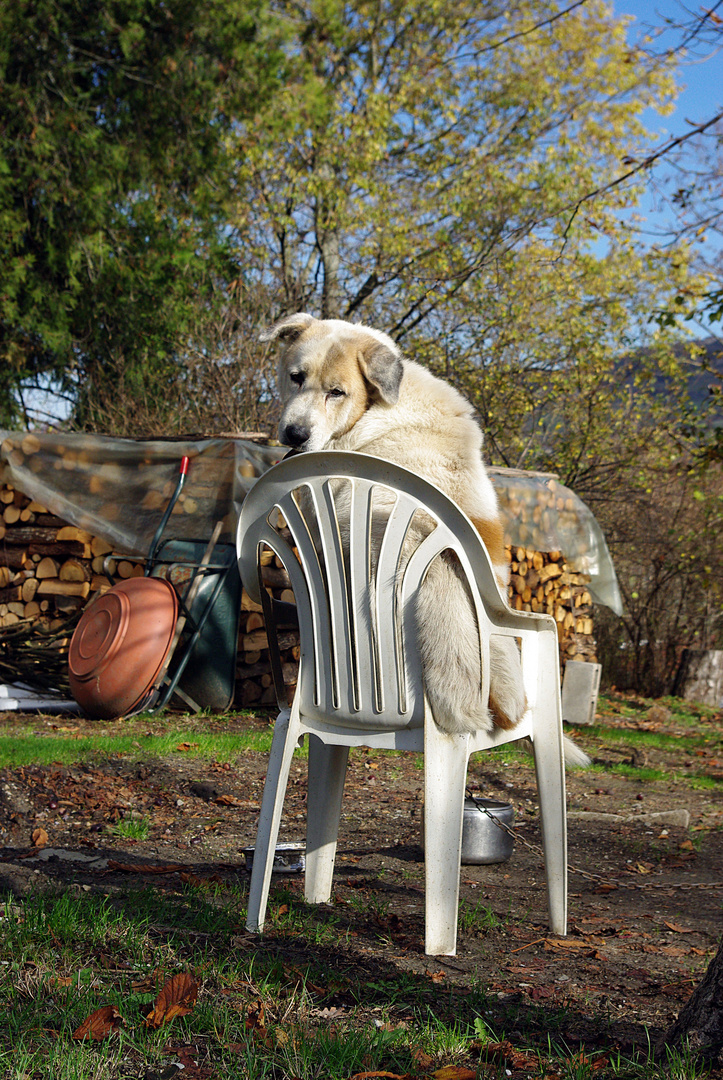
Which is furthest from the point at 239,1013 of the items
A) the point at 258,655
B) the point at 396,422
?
the point at 258,655

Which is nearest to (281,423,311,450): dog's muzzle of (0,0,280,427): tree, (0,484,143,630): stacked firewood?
(0,484,143,630): stacked firewood

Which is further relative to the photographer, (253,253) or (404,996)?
(253,253)

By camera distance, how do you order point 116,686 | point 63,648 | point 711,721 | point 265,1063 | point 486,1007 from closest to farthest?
point 265,1063 → point 486,1007 → point 116,686 → point 63,648 → point 711,721

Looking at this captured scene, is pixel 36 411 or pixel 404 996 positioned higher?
pixel 36 411

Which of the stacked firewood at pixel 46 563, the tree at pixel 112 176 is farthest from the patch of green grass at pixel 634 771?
the tree at pixel 112 176

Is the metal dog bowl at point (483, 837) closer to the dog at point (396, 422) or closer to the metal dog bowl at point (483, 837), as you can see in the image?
the metal dog bowl at point (483, 837)

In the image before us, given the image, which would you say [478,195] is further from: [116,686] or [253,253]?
[116,686]

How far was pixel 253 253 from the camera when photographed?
13.0 m

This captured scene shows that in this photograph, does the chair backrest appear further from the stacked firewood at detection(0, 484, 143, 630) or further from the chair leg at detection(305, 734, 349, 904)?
the stacked firewood at detection(0, 484, 143, 630)

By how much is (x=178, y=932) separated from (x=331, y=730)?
620mm

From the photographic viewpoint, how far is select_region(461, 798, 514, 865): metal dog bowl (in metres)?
3.31

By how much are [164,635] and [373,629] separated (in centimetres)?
381

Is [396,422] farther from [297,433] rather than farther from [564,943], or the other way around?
[564,943]

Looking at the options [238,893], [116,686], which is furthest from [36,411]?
[238,893]
